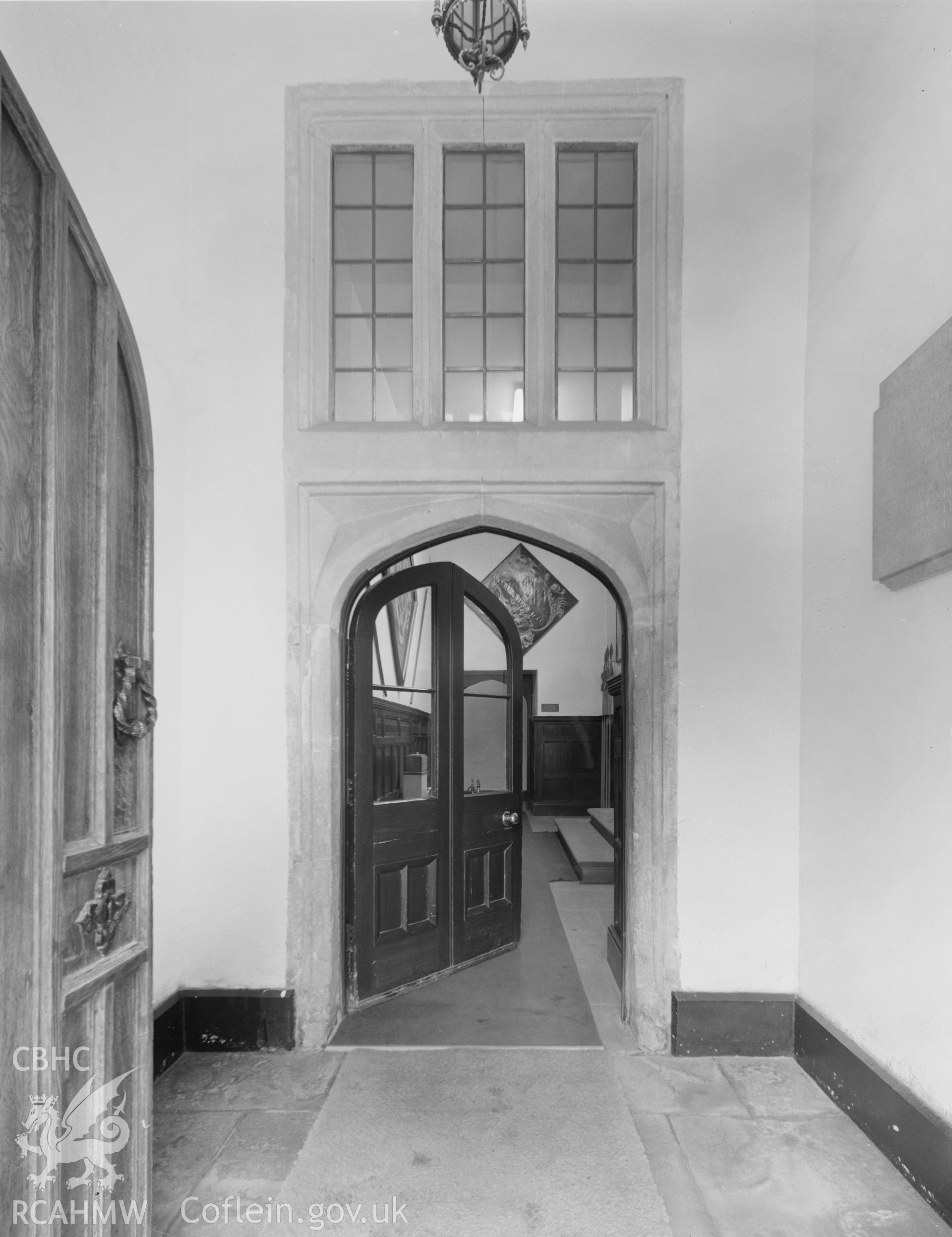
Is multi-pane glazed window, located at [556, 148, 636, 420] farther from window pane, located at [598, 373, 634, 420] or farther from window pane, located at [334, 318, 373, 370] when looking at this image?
window pane, located at [334, 318, 373, 370]

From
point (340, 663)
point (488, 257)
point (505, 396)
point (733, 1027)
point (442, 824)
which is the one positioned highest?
point (488, 257)

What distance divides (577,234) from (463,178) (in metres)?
0.68

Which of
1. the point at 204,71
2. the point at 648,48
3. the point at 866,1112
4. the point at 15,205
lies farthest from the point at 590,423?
the point at 866,1112

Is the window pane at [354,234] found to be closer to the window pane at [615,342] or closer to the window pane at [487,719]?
the window pane at [615,342]

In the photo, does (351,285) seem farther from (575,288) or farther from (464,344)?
(464,344)

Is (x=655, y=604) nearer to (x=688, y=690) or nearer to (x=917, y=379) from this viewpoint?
(x=688, y=690)

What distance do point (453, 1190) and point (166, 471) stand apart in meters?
3.13

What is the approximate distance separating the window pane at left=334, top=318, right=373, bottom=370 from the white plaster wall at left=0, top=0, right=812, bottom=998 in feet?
1.25

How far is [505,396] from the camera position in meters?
5.96

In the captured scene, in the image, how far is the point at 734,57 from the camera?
412cm

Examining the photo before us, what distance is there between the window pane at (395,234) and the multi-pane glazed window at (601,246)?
79 centimetres

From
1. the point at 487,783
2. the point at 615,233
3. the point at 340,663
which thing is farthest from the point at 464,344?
the point at 487,783

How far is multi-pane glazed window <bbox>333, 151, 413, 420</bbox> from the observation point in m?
4.34

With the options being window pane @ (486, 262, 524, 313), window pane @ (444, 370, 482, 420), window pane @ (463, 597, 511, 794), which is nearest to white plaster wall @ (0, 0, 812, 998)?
window pane @ (486, 262, 524, 313)
